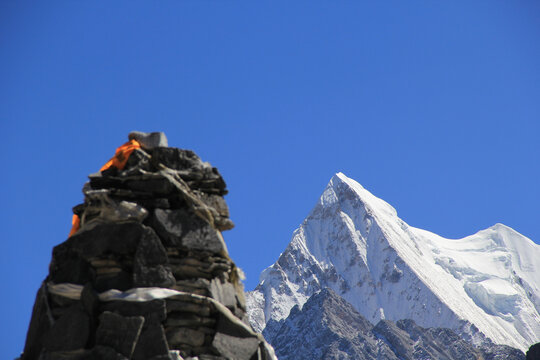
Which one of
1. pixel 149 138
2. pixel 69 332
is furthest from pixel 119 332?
pixel 149 138

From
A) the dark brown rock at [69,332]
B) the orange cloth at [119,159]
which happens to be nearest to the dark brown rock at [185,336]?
the dark brown rock at [69,332]

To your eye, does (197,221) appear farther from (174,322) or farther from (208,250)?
(174,322)

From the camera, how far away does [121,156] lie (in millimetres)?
11508

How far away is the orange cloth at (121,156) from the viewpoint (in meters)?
11.5

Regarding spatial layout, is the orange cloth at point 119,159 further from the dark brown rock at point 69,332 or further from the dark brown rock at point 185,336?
the dark brown rock at point 185,336

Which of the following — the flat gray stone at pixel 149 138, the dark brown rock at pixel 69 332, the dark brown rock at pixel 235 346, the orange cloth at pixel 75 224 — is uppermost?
the flat gray stone at pixel 149 138

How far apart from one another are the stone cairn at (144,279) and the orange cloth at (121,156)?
8cm

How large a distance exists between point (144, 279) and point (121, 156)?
68.8 inches

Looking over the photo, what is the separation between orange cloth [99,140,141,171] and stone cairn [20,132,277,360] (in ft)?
0.26

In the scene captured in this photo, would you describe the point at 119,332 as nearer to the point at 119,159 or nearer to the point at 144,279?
the point at 144,279

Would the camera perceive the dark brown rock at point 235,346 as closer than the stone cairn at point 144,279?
No

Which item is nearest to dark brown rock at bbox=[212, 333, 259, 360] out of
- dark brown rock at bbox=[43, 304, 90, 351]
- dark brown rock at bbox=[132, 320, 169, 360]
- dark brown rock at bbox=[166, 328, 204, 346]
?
dark brown rock at bbox=[166, 328, 204, 346]

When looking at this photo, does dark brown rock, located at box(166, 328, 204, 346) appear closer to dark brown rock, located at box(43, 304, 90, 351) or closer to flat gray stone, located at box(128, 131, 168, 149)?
dark brown rock, located at box(43, 304, 90, 351)

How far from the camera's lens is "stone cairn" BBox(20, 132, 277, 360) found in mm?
10445
